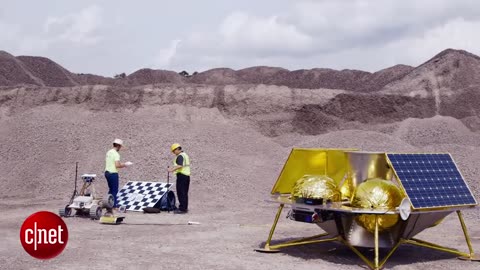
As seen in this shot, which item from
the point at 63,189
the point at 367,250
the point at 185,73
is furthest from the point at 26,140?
the point at 185,73

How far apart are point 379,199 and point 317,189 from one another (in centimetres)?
109

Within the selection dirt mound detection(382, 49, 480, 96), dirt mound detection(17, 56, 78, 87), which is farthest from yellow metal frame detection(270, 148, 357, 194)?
dirt mound detection(17, 56, 78, 87)

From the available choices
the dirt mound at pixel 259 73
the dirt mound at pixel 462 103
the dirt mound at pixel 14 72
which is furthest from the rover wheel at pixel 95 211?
the dirt mound at pixel 259 73

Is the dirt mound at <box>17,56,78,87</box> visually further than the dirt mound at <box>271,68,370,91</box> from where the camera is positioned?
No

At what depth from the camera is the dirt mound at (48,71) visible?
206 feet

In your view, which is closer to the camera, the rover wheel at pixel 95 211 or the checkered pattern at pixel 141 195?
the rover wheel at pixel 95 211

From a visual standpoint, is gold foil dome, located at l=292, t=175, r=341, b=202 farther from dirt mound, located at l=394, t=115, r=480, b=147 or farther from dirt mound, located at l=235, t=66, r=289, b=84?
dirt mound, located at l=235, t=66, r=289, b=84

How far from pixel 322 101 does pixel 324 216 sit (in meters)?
31.9

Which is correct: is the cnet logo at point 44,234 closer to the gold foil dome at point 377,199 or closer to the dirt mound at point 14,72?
the gold foil dome at point 377,199

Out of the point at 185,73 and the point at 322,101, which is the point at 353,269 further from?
the point at 185,73

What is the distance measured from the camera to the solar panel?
1065cm

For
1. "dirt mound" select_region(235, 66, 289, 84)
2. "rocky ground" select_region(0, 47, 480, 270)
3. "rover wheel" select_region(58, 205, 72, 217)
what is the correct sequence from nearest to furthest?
"rocky ground" select_region(0, 47, 480, 270)
"rover wheel" select_region(58, 205, 72, 217)
"dirt mound" select_region(235, 66, 289, 84)

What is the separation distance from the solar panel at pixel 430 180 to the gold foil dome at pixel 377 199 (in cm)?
28

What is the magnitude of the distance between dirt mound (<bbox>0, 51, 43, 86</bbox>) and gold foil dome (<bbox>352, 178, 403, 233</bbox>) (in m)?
50.1
